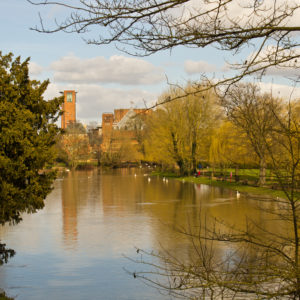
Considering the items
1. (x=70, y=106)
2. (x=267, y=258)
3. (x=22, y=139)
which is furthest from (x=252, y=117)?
(x=70, y=106)

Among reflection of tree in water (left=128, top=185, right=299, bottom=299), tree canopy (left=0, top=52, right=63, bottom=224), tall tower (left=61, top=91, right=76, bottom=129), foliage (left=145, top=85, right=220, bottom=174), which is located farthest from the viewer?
tall tower (left=61, top=91, right=76, bottom=129)

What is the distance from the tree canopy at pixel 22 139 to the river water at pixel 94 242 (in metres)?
1.76

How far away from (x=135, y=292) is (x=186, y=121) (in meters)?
41.7

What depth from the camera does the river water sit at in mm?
10617

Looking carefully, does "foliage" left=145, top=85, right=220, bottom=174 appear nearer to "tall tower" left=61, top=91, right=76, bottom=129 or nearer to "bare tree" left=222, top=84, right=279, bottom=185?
"bare tree" left=222, top=84, right=279, bottom=185

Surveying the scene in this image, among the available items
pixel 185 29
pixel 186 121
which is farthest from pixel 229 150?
pixel 185 29

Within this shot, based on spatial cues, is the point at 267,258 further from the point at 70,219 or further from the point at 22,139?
the point at 70,219

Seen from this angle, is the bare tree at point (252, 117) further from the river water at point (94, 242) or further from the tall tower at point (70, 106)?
the tall tower at point (70, 106)

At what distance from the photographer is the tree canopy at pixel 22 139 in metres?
12.1

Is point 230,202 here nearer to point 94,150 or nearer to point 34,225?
point 34,225

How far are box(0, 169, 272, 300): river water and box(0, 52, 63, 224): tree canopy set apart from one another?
176 cm

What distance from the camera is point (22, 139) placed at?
12.4 metres

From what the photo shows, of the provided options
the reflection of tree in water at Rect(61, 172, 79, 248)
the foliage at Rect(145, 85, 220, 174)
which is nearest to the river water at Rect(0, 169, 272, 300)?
the reflection of tree in water at Rect(61, 172, 79, 248)

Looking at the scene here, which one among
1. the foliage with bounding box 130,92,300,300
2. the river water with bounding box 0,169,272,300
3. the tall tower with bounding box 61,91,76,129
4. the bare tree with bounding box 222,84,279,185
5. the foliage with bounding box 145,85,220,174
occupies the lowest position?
the river water with bounding box 0,169,272,300
